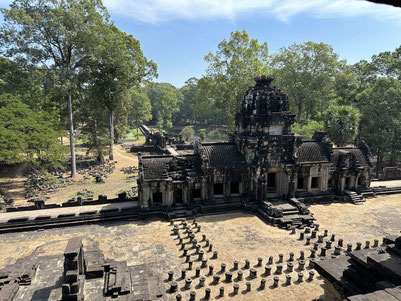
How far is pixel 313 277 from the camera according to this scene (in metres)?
13.7

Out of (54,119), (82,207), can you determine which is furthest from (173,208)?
(54,119)

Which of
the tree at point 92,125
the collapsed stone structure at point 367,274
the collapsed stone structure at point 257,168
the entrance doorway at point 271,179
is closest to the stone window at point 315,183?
the collapsed stone structure at point 257,168

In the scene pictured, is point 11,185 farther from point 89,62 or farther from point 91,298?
point 91,298

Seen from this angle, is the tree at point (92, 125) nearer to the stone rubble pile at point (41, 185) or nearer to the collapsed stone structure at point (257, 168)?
the stone rubble pile at point (41, 185)

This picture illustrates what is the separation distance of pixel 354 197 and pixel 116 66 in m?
34.0

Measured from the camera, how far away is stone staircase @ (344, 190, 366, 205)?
24.4 metres

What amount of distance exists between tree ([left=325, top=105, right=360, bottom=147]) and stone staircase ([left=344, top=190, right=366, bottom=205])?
1069 cm

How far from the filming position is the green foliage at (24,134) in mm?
24594

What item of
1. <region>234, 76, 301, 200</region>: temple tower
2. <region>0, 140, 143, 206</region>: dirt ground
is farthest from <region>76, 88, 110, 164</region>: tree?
<region>234, 76, 301, 200</region>: temple tower

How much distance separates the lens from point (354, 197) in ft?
81.3

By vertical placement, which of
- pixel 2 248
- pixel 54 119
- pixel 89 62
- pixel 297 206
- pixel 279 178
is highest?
pixel 89 62

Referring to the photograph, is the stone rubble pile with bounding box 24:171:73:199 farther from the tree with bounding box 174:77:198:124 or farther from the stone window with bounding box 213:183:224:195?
the tree with bounding box 174:77:198:124

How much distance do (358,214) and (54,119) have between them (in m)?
33.1

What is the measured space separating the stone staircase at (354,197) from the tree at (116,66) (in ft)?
102
